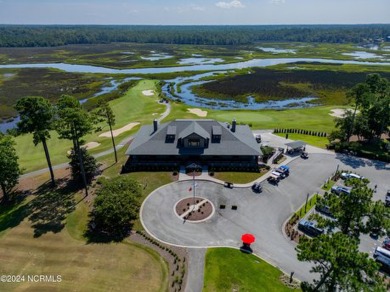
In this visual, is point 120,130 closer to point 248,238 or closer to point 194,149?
point 194,149

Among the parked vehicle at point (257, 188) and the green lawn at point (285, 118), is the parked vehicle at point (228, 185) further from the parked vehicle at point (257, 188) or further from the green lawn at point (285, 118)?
the green lawn at point (285, 118)

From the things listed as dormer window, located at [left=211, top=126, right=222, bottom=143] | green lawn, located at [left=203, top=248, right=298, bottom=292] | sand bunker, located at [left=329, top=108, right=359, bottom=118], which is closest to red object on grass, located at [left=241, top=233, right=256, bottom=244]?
green lawn, located at [left=203, top=248, right=298, bottom=292]

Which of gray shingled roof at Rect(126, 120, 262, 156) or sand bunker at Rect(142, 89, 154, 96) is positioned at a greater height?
gray shingled roof at Rect(126, 120, 262, 156)

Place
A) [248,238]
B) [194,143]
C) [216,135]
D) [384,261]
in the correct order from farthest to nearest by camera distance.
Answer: [216,135]
[194,143]
[248,238]
[384,261]

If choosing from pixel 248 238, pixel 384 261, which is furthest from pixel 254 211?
pixel 384 261

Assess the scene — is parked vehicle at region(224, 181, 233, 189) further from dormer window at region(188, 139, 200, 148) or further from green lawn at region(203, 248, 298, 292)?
green lawn at region(203, 248, 298, 292)

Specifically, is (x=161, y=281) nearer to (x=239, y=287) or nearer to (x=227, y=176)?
(x=239, y=287)
